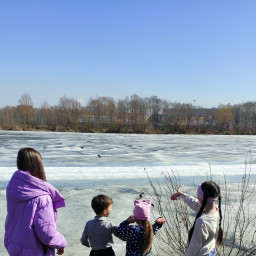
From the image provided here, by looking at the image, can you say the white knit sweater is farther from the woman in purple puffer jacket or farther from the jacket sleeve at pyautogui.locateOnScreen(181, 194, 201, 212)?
the woman in purple puffer jacket

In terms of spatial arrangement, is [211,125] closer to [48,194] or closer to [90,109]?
[90,109]

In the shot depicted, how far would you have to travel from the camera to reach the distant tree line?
145ft

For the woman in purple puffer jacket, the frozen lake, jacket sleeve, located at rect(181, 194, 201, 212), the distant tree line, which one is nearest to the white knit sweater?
jacket sleeve, located at rect(181, 194, 201, 212)

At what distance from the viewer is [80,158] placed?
46.2 ft

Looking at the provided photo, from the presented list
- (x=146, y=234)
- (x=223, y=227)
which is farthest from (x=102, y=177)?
(x=146, y=234)

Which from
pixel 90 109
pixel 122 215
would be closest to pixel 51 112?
pixel 90 109

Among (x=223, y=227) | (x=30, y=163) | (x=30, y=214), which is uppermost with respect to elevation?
(x=30, y=163)

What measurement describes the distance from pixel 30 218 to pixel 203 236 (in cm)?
131

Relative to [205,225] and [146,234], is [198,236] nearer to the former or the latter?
[205,225]

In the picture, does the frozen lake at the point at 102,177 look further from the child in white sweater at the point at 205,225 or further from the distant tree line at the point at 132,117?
the distant tree line at the point at 132,117

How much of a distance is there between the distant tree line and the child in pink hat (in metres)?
39.5

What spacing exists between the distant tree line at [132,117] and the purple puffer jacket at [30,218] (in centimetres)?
3989

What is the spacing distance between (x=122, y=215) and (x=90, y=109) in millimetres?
50122

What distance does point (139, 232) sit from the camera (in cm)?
252
